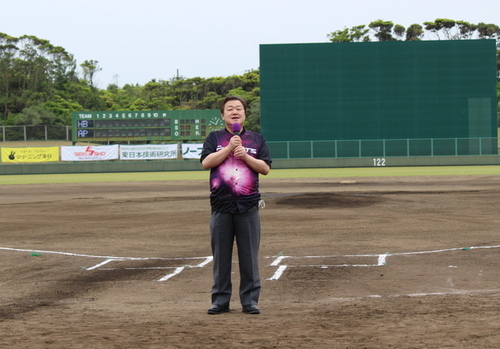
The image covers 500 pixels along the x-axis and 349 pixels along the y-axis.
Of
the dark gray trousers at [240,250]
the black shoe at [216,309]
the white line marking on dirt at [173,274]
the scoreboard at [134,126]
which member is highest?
the scoreboard at [134,126]

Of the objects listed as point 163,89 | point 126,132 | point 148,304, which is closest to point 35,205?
point 148,304

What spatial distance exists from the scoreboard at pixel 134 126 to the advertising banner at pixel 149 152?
4.11 ft

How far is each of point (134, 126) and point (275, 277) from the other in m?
42.6

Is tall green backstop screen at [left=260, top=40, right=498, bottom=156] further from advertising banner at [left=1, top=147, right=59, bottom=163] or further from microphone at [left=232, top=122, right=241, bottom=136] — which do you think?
microphone at [left=232, top=122, right=241, bottom=136]

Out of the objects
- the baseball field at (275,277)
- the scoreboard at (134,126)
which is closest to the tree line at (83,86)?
the scoreboard at (134,126)

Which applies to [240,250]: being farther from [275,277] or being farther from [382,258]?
[382,258]

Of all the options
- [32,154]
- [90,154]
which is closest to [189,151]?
[90,154]

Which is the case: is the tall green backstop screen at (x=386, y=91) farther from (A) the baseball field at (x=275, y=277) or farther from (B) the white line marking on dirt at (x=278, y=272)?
(B) the white line marking on dirt at (x=278, y=272)

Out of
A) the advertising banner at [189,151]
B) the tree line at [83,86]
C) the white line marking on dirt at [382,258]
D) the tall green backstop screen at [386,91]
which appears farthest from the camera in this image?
the tree line at [83,86]

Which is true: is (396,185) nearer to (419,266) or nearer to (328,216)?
(328,216)

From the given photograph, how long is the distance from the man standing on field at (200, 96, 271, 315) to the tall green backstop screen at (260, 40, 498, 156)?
4269 centimetres

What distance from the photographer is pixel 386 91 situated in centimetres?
4841

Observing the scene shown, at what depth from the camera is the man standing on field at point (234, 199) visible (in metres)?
5.96

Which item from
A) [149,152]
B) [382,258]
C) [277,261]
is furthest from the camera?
[149,152]
